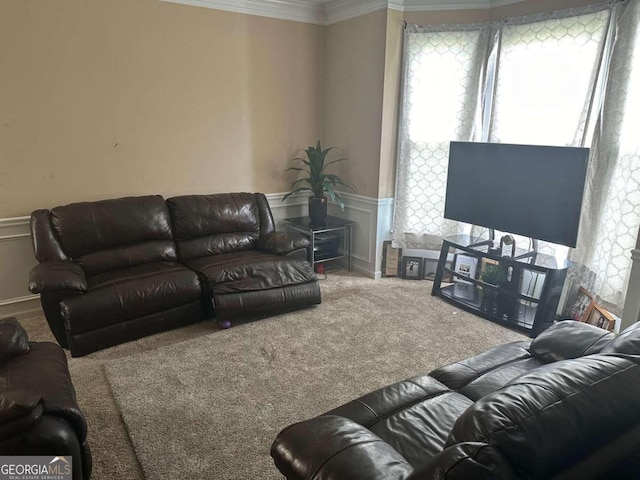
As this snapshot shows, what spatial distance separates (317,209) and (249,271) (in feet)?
4.47

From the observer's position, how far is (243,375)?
2.73m

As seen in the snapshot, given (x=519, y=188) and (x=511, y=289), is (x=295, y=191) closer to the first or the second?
(x=519, y=188)

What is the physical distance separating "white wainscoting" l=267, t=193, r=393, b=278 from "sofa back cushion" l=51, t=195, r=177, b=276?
138 centimetres

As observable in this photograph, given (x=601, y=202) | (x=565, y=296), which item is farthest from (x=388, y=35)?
(x=565, y=296)

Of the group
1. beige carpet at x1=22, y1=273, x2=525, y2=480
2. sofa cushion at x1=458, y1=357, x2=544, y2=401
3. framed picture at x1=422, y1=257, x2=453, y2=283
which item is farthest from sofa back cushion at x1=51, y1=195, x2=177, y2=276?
sofa cushion at x1=458, y1=357, x2=544, y2=401

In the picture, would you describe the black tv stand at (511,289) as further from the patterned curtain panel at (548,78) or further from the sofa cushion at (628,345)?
the sofa cushion at (628,345)

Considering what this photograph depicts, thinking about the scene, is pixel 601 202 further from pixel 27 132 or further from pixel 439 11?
pixel 27 132

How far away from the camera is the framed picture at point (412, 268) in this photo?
4543 mm

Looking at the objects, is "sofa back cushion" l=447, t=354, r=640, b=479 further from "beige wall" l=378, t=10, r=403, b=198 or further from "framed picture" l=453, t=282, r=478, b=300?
"beige wall" l=378, t=10, r=403, b=198

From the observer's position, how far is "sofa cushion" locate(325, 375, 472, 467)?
5.00 ft

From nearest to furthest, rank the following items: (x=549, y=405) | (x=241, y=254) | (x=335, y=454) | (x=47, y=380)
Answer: (x=549, y=405)
(x=335, y=454)
(x=47, y=380)
(x=241, y=254)

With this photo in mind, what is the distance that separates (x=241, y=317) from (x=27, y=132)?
2.22 m

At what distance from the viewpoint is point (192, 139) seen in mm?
4188

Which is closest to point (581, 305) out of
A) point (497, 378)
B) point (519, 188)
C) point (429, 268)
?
point (519, 188)
